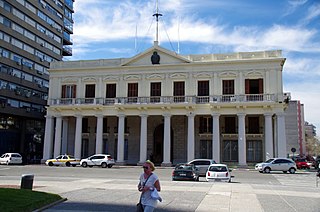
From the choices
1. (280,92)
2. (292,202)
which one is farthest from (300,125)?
(292,202)

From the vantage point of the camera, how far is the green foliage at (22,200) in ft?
33.5

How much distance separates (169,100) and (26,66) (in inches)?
1088

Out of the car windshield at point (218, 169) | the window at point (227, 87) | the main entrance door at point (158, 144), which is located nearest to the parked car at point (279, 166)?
the window at point (227, 87)

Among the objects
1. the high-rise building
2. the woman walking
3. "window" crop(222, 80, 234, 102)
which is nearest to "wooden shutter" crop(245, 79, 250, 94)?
"window" crop(222, 80, 234, 102)

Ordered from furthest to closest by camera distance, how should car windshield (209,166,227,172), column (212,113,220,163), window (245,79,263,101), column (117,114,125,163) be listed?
column (117,114,125,163), window (245,79,263,101), column (212,113,220,163), car windshield (209,166,227,172)

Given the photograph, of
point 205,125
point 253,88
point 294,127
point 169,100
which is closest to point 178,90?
point 169,100

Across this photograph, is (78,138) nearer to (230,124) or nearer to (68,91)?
(68,91)

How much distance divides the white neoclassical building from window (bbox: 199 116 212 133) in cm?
13

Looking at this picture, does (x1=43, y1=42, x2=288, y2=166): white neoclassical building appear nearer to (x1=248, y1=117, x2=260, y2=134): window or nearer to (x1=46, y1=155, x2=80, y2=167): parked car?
(x1=248, y1=117, x2=260, y2=134): window

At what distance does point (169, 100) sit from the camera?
4209cm

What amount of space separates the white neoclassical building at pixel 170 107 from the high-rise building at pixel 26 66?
9735mm

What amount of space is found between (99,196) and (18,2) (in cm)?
4925

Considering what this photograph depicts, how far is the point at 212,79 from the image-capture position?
137ft

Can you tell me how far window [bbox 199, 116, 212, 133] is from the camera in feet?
144
